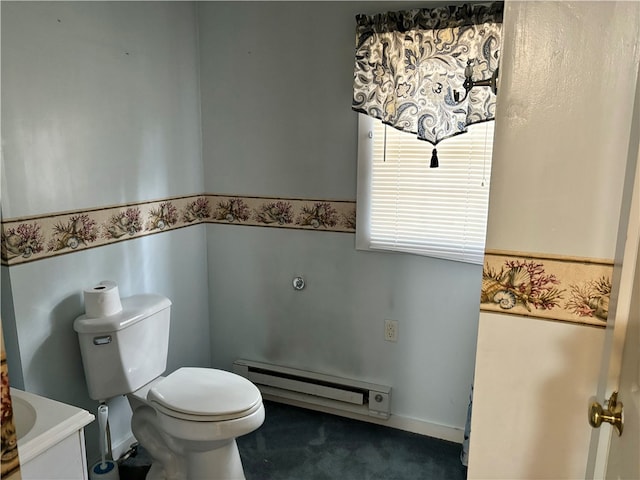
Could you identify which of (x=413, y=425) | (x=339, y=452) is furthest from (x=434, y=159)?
(x=339, y=452)

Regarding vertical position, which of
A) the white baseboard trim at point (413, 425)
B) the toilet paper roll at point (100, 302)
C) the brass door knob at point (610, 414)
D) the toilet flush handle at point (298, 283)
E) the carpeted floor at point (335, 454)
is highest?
the brass door knob at point (610, 414)

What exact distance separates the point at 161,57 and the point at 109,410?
162cm

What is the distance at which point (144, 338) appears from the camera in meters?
1.99

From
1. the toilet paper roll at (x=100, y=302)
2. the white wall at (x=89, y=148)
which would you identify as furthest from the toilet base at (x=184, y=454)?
the toilet paper roll at (x=100, y=302)

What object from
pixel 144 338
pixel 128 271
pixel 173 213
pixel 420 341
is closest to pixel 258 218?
pixel 173 213

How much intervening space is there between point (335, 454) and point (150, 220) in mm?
1394

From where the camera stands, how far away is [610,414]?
820 mm

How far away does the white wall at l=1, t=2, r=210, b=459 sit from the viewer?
1.68m

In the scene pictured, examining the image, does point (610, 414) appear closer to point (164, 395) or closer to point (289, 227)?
point (164, 395)

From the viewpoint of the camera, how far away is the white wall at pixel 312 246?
2.24 meters

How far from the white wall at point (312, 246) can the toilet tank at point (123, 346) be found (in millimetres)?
654

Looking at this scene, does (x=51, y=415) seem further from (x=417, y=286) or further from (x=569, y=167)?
(x=417, y=286)

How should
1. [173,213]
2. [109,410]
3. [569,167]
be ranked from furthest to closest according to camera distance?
[173,213], [109,410], [569,167]

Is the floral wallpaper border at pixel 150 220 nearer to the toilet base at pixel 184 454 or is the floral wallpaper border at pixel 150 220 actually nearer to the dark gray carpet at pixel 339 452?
the toilet base at pixel 184 454
